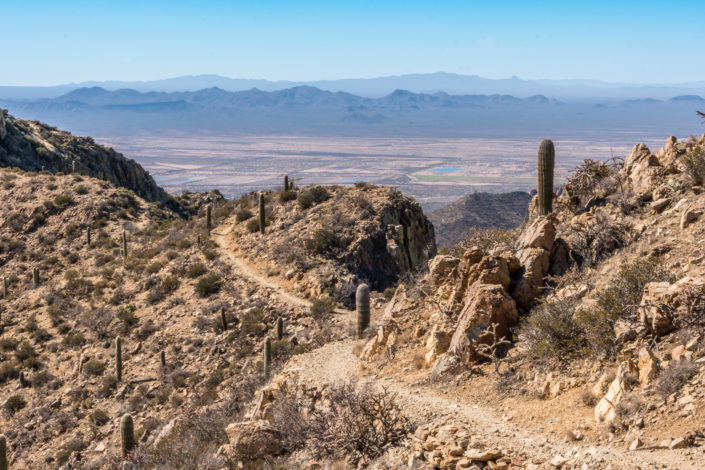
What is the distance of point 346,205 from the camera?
95.0 feet

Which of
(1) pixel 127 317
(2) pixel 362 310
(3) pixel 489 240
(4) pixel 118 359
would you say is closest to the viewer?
(3) pixel 489 240

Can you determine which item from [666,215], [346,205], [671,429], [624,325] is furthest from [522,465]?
[346,205]

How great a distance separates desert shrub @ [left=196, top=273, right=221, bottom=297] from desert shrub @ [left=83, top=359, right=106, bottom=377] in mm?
4562

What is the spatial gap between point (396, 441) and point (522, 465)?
2.09 m

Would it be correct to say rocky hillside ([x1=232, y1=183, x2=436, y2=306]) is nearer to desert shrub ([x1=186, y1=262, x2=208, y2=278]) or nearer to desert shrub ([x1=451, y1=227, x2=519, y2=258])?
desert shrub ([x1=186, y1=262, x2=208, y2=278])

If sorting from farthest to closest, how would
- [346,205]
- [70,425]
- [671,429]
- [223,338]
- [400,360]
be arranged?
[346,205] → [223,338] → [70,425] → [400,360] → [671,429]

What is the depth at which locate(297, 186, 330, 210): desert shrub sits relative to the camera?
98.9ft

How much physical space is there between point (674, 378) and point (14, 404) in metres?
19.2

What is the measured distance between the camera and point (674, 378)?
6.91m

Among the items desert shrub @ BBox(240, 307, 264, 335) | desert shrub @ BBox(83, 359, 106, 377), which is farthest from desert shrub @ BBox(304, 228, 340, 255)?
desert shrub @ BBox(83, 359, 106, 377)

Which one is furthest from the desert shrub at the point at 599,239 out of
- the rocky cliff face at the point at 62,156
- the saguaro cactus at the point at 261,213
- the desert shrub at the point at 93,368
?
the rocky cliff face at the point at 62,156

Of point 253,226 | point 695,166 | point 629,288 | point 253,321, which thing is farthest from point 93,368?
point 695,166

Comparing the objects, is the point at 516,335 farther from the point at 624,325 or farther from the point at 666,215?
the point at 666,215

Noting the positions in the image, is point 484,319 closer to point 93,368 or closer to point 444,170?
point 93,368
